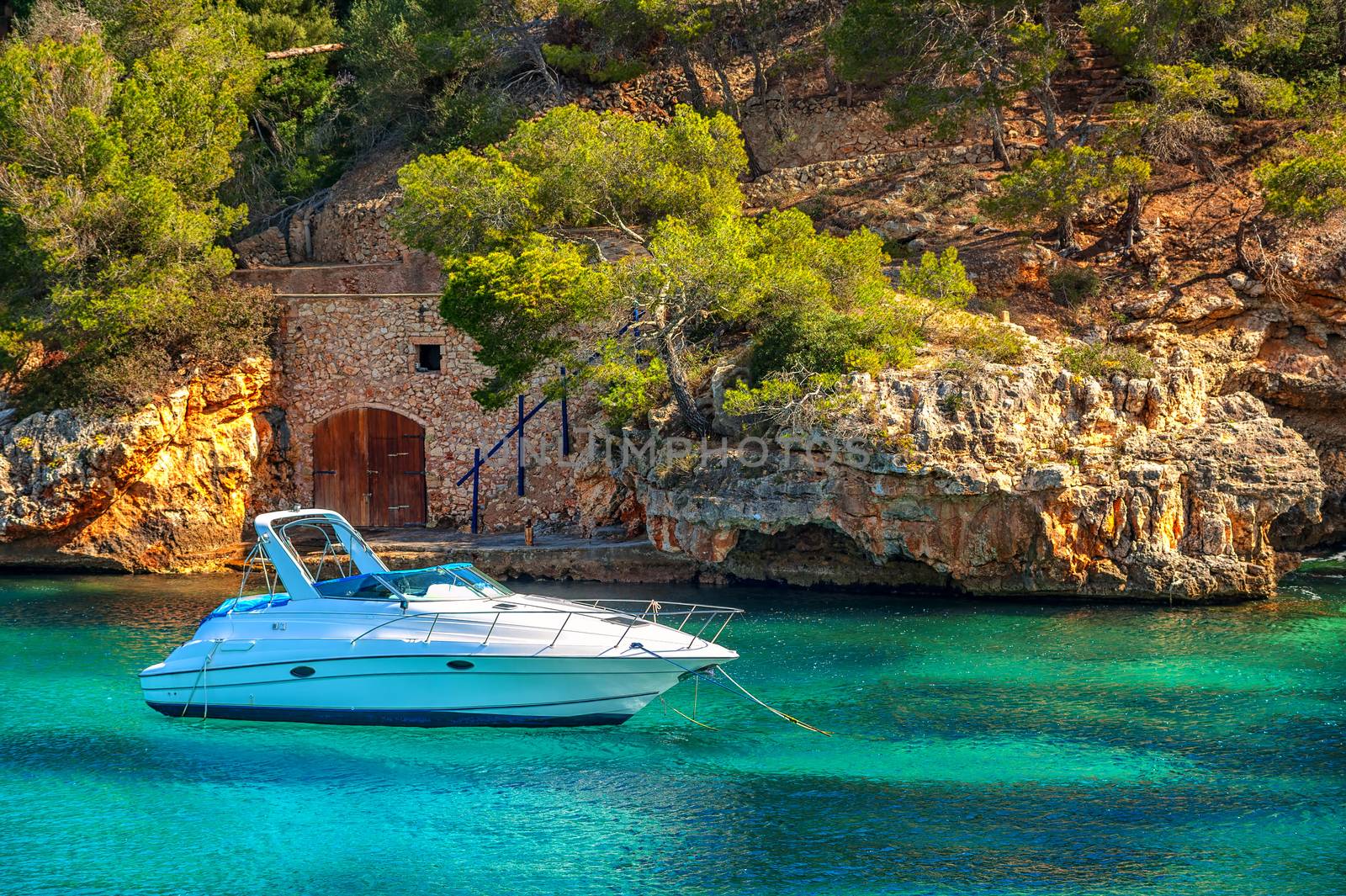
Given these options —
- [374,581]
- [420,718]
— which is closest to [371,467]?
[374,581]

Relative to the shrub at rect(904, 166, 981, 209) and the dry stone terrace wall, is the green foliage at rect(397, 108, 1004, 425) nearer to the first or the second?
the dry stone terrace wall

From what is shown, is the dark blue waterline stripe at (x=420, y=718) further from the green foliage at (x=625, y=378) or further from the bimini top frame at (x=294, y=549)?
the green foliage at (x=625, y=378)

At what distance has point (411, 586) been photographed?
1656cm

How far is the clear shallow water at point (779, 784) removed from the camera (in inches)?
453

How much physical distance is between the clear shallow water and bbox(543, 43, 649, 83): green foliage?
23302 mm

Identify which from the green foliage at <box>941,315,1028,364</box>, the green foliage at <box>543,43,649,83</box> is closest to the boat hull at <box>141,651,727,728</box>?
the green foliage at <box>941,315,1028,364</box>

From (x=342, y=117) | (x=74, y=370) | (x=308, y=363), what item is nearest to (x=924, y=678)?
(x=308, y=363)

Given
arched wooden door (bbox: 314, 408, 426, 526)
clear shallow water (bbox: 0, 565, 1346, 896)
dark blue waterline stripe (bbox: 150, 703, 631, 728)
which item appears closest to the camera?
clear shallow water (bbox: 0, 565, 1346, 896)

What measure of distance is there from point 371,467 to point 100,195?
8.73 metres

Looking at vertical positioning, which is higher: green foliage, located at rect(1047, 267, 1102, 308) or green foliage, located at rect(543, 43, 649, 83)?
green foliage, located at rect(543, 43, 649, 83)

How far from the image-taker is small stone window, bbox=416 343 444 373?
29922 millimetres

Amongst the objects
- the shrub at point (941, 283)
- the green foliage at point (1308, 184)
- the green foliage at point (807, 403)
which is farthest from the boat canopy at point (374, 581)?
the green foliage at point (1308, 184)

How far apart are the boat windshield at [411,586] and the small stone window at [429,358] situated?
537 inches

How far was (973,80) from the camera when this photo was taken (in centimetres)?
3556
